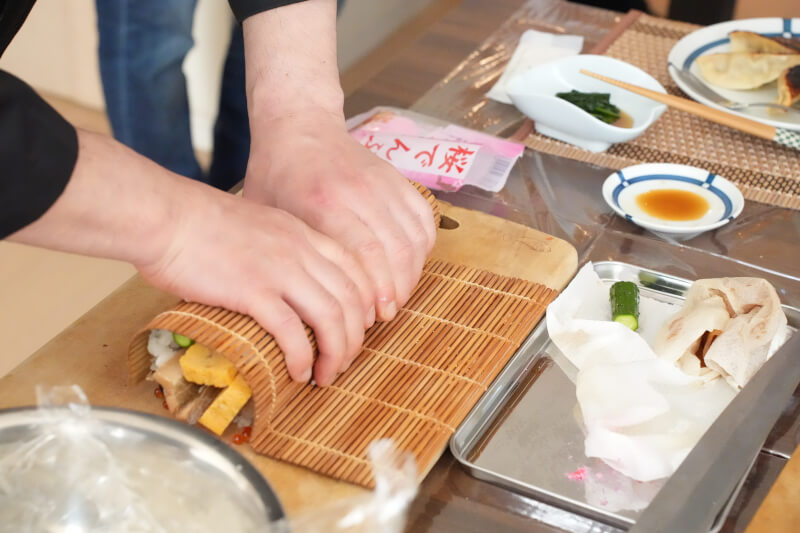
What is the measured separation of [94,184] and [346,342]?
1.02 feet

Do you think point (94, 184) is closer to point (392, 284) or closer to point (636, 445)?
point (392, 284)

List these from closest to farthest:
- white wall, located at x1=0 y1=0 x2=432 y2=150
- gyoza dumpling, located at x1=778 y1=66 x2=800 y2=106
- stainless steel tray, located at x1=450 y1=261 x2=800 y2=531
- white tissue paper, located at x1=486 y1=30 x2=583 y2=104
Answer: stainless steel tray, located at x1=450 y1=261 x2=800 y2=531
gyoza dumpling, located at x1=778 y1=66 x2=800 y2=106
white tissue paper, located at x1=486 y1=30 x2=583 y2=104
white wall, located at x1=0 y1=0 x2=432 y2=150

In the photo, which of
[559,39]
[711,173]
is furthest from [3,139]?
[559,39]

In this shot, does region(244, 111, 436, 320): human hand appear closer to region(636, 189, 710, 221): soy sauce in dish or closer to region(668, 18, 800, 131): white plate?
region(636, 189, 710, 221): soy sauce in dish

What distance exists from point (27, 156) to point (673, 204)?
0.95 m

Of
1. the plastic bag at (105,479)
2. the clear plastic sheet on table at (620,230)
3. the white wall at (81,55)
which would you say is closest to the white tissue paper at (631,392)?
the clear plastic sheet on table at (620,230)

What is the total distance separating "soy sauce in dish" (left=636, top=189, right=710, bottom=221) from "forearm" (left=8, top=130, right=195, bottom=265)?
0.75 m

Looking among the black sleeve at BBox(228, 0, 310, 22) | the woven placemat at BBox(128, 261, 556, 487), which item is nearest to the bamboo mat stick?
the woven placemat at BBox(128, 261, 556, 487)

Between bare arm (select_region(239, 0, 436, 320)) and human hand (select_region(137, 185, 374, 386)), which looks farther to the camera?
bare arm (select_region(239, 0, 436, 320))

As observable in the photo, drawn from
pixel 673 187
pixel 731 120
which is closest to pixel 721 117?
pixel 731 120

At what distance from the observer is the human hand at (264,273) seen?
91 cm

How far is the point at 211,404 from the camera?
Answer: 939 millimetres

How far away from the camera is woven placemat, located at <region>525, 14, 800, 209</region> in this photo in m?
1.43

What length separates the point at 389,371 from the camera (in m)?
1.01
